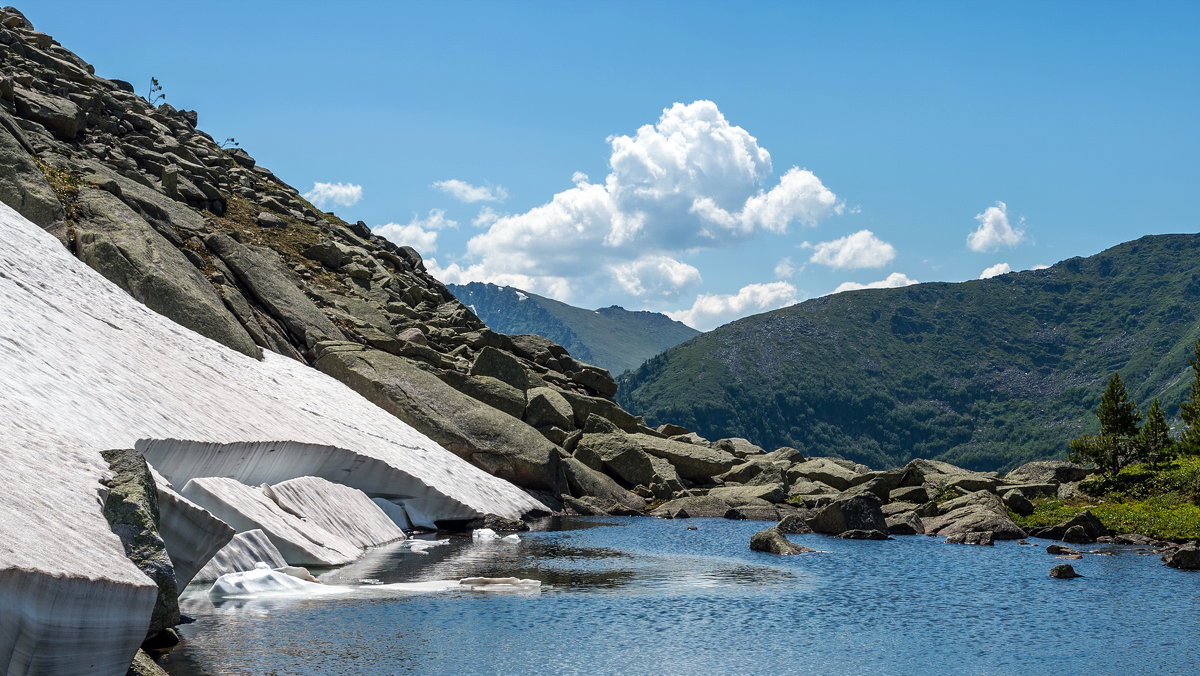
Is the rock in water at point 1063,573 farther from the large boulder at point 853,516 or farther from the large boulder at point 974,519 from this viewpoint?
the large boulder at point 853,516

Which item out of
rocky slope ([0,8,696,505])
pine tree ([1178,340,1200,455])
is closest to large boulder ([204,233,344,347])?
rocky slope ([0,8,696,505])

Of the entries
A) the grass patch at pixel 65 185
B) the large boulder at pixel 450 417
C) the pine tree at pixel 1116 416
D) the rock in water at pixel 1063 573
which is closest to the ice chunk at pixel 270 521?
the large boulder at pixel 450 417

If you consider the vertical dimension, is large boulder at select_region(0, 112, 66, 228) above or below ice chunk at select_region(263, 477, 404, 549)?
above

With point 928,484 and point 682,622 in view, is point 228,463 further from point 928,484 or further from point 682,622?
point 928,484

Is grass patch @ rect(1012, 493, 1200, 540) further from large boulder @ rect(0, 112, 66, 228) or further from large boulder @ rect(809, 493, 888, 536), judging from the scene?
large boulder @ rect(0, 112, 66, 228)

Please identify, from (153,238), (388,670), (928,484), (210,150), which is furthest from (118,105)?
(388,670)

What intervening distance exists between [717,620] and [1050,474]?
197 feet

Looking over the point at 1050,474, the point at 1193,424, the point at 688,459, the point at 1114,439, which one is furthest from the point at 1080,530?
the point at 1193,424

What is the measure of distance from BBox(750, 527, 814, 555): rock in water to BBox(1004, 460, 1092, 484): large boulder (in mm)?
37276

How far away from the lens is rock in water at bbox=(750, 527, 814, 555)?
48688 mm

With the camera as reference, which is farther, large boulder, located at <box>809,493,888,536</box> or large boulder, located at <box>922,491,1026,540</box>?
large boulder, located at <box>809,493,888,536</box>

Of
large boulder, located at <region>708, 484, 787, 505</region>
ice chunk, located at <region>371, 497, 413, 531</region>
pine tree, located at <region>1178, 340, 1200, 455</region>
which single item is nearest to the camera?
ice chunk, located at <region>371, 497, 413, 531</region>

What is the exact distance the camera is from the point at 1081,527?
5534 centimetres

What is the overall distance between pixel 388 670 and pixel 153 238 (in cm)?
4820
